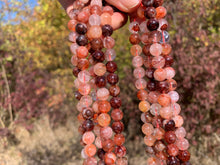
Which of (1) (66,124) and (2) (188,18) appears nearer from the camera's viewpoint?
(2) (188,18)

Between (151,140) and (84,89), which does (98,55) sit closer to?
(84,89)

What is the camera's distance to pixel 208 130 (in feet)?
6.32

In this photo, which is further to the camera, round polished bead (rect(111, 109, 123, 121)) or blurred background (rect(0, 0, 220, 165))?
blurred background (rect(0, 0, 220, 165))

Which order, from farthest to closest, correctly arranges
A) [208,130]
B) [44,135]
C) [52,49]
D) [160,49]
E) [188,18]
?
[52,49]
[44,135]
[188,18]
[208,130]
[160,49]

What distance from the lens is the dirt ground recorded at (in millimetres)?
2084

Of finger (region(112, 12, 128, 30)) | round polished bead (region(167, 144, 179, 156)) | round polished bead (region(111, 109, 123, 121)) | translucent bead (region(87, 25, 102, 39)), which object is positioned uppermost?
finger (region(112, 12, 128, 30))

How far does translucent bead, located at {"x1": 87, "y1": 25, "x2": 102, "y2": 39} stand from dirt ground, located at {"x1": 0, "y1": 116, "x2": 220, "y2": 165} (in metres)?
1.84

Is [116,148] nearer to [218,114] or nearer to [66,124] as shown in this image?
[218,114]

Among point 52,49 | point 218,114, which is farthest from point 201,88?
point 52,49

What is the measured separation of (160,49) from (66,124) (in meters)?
3.25

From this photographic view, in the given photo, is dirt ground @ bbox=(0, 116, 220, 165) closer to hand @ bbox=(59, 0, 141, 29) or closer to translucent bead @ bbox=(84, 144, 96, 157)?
translucent bead @ bbox=(84, 144, 96, 157)

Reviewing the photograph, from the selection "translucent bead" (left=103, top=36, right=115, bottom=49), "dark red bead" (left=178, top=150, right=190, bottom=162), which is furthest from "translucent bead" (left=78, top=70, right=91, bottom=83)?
"dark red bead" (left=178, top=150, right=190, bottom=162)

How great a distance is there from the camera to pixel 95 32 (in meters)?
0.73

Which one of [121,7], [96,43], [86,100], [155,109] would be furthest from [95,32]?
[155,109]
